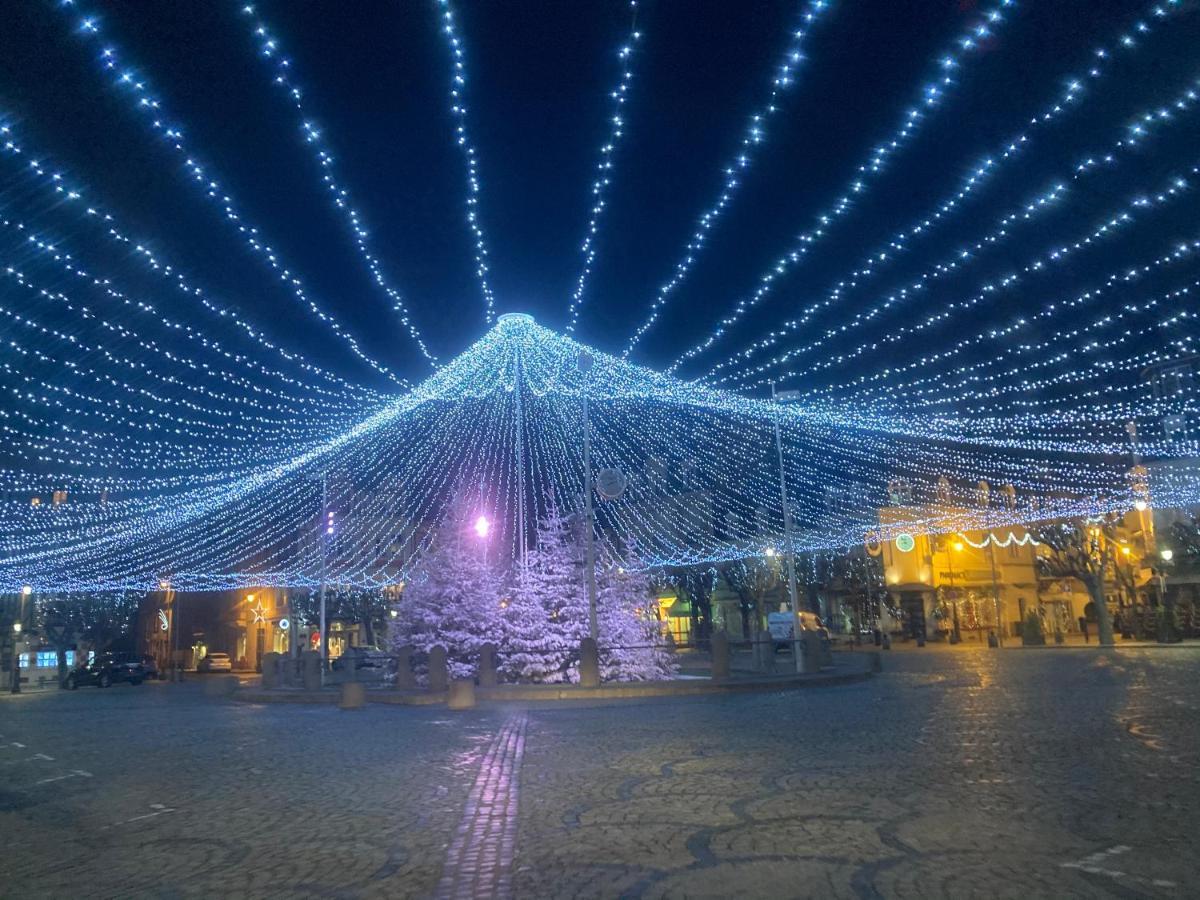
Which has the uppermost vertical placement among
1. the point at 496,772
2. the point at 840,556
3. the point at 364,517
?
the point at 364,517

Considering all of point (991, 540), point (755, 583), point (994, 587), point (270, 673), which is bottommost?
point (270, 673)

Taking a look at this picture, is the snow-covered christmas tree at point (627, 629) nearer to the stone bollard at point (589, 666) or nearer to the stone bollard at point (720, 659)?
the stone bollard at point (589, 666)

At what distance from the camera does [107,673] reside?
41375mm

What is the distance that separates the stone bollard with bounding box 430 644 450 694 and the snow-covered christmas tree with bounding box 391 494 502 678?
1.33 m

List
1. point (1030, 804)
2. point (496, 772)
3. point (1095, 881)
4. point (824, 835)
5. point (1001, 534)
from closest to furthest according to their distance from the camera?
point (1095, 881), point (824, 835), point (1030, 804), point (496, 772), point (1001, 534)

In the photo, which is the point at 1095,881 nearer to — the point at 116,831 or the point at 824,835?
the point at 824,835

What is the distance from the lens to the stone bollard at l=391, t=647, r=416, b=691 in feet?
82.2

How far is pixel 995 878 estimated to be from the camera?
566cm

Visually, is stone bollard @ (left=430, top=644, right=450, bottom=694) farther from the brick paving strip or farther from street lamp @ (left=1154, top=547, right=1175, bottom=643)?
street lamp @ (left=1154, top=547, right=1175, bottom=643)

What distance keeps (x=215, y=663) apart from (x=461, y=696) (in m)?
42.2

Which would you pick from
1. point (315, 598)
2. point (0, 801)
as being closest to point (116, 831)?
point (0, 801)

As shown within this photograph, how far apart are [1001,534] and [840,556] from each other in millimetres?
8507

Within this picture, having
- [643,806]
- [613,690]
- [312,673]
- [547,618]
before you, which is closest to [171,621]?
[312,673]

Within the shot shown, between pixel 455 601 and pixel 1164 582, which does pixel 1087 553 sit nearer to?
pixel 1164 582
